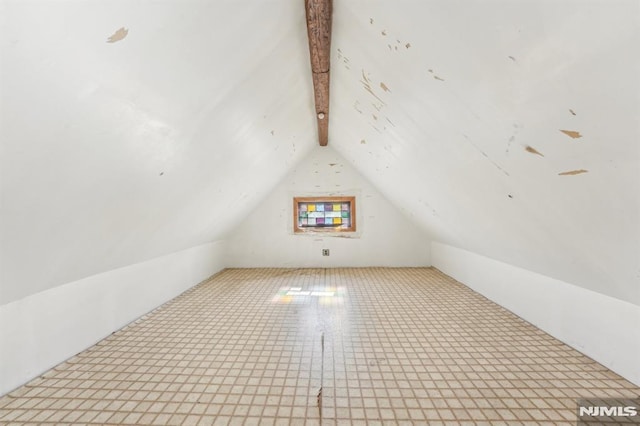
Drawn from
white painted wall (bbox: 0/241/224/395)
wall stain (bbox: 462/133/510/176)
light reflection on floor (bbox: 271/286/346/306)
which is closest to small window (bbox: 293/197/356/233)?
light reflection on floor (bbox: 271/286/346/306)

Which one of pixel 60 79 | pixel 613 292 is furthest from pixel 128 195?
pixel 613 292

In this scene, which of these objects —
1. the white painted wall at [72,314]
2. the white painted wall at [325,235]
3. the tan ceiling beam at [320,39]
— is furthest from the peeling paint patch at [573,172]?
the white painted wall at [325,235]

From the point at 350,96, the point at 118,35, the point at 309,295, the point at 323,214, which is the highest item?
the point at 350,96

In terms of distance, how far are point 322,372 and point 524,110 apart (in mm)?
1614

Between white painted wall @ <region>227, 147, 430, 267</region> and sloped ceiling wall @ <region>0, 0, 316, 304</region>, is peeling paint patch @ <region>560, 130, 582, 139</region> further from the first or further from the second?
white painted wall @ <region>227, 147, 430, 267</region>

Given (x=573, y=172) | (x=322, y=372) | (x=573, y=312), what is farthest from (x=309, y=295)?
(x=573, y=172)

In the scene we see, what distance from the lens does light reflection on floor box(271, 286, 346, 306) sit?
2.95 metres

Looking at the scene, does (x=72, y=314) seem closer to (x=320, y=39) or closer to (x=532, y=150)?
(x=320, y=39)

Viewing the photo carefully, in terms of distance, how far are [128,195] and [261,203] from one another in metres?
3.06

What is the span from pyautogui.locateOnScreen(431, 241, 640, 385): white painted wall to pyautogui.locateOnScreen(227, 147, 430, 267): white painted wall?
157 cm

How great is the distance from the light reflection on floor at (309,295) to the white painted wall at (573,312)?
153cm

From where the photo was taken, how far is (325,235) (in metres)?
4.58

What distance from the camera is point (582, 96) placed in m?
0.78

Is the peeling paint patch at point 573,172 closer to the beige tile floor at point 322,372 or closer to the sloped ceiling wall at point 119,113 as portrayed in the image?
the beige tile floor at point 322,372
